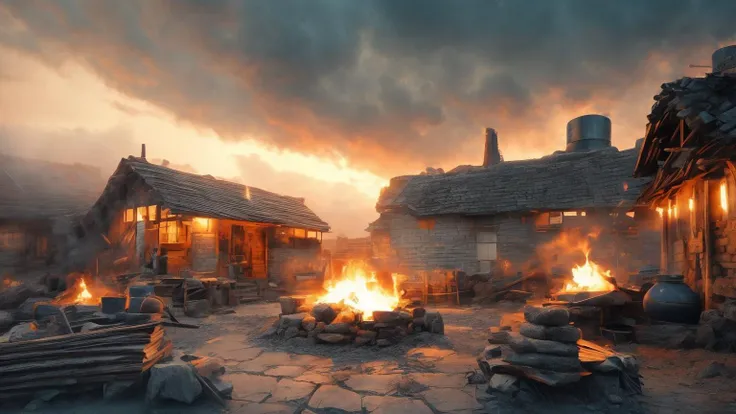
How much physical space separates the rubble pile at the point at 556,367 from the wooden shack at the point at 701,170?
13.2 feet

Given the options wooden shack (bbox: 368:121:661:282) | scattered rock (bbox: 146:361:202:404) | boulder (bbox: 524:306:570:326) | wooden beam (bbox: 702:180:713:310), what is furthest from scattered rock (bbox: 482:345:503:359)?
wooden shack (bbox: 368:121:661:282)

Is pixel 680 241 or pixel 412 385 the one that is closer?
pixel 412 385

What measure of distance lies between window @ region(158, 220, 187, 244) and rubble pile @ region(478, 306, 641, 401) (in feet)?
46.9

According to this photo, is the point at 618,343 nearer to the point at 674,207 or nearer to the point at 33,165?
the point at 674,207

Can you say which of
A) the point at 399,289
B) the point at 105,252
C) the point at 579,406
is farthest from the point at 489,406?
the point at 105,252

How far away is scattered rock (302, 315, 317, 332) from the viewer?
810 cm

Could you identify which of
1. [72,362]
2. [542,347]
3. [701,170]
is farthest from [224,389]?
[701,170]

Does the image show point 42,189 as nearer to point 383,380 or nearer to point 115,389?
point 115,389

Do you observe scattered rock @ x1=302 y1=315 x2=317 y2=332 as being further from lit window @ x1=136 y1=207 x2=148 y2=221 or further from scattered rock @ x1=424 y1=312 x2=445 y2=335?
lit window @ x1=136 y1=207 x2=148 y2=221

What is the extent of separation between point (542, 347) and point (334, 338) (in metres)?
3.95

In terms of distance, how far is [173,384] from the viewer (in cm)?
482

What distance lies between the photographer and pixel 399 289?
14828mm

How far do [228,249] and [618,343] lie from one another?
14952 millimetres

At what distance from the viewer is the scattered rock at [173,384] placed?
4766 mm
